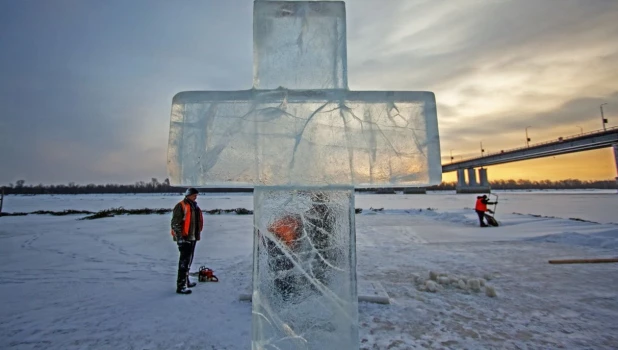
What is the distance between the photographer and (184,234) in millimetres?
4215

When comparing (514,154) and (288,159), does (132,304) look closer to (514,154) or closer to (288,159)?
(288,159)

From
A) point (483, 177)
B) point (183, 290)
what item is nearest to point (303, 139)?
point (183, 290)

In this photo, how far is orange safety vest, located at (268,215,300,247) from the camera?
4.12 feet

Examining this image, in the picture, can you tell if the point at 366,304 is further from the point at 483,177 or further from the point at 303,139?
the point at 483,177

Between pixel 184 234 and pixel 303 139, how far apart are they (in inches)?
142

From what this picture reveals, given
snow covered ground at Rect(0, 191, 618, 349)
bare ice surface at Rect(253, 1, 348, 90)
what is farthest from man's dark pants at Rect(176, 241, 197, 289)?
bare ice surface at Rect(253, 1, 348, 90)

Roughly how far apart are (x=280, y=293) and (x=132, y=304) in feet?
11.2

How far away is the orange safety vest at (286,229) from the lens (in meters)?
1.26

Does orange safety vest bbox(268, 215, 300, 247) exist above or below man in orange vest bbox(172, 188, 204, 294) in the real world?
above

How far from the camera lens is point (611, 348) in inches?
100

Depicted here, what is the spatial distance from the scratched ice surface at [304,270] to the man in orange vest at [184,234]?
3.32 metres

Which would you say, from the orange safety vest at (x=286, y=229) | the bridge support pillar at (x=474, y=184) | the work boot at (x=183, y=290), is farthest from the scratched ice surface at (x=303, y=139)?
the bridge support pillar at (x=474, y=184)

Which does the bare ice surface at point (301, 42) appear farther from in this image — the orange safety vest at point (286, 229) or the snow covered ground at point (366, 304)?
the snow covered ground at point (366, 304)

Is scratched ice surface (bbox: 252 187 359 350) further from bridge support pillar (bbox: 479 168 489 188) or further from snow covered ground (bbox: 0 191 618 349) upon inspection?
bridge support pillar (bbox: 479 168 489 188)
